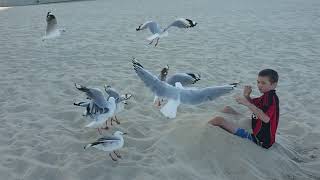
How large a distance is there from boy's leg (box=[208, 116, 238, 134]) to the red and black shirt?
0.62 ft

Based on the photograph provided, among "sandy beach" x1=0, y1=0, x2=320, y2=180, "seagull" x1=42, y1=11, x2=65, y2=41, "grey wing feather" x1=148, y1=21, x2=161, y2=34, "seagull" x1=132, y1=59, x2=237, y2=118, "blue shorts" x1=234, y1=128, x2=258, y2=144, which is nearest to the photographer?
"seagull" x1=132, y1=59, x2=237, y2=118

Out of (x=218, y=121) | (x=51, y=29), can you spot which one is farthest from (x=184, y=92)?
(x=51, y=29)

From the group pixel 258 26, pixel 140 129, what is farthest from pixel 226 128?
pixel 258 26

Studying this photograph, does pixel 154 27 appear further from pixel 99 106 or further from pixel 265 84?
pixel 265 84

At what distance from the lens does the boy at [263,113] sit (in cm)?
389

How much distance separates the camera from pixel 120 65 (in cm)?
720

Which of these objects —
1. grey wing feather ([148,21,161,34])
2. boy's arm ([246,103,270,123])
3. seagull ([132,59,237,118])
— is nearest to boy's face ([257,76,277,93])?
boy's arm ([246,103,270,123])

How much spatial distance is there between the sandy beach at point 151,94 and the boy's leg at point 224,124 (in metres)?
0.06

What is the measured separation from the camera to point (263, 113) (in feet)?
12.8

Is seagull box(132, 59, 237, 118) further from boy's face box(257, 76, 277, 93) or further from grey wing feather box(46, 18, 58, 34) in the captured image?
grey wing feather box(46, 18, 58, 34)

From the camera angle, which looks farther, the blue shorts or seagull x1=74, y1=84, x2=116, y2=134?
the blue shorts

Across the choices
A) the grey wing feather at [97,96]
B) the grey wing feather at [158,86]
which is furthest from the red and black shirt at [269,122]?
the grey wing feather at [97,96]

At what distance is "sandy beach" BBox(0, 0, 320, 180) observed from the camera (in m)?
3.83

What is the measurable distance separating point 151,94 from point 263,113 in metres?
2.11
